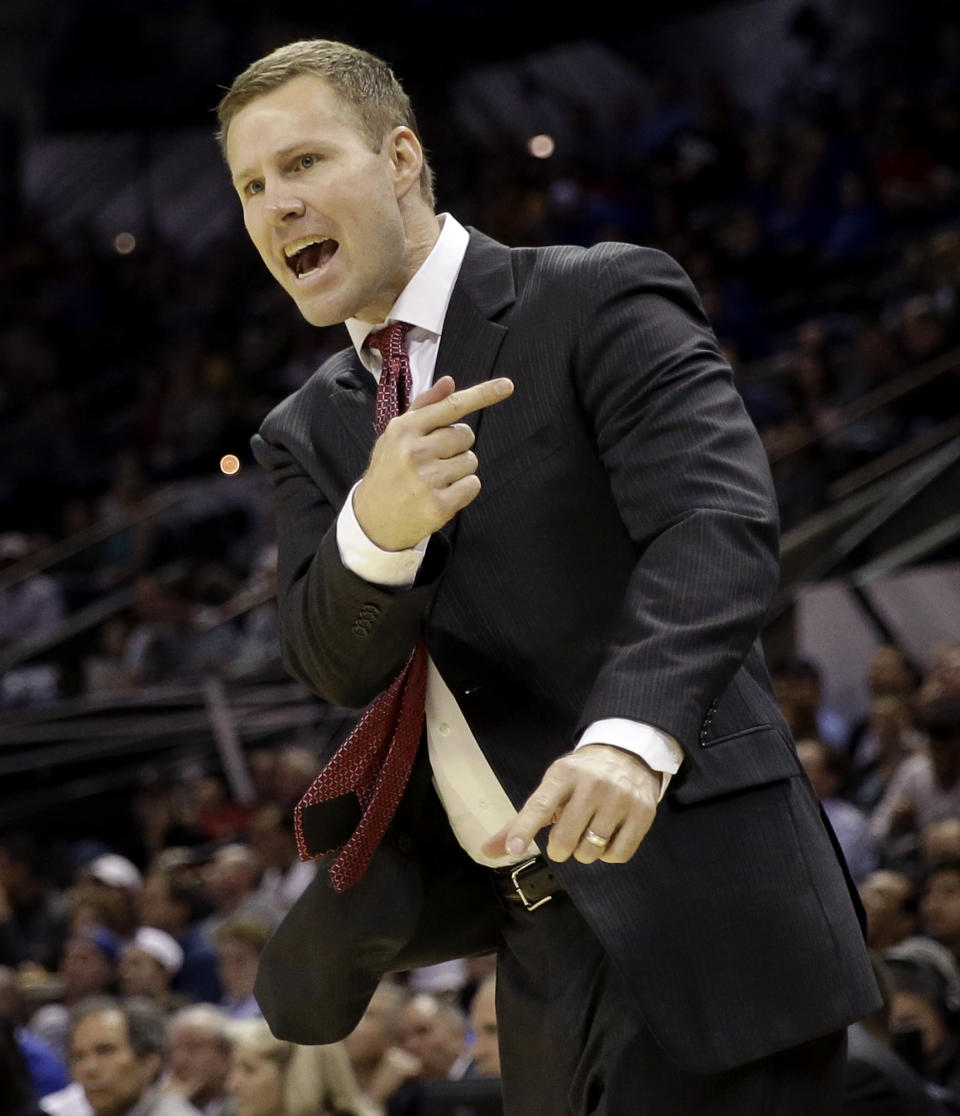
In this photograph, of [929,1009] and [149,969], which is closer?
[929,1009]

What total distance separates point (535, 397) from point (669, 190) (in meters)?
8.95

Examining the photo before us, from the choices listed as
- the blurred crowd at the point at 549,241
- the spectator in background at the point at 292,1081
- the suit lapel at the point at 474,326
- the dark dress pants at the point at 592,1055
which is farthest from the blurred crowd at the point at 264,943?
the suit lapel at the point at 474,326

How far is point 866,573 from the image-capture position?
6391 millimetres

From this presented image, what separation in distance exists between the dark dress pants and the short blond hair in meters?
0.87

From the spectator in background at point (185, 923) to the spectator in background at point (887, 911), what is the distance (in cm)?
247

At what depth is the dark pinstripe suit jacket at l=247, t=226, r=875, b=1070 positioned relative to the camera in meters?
1.57

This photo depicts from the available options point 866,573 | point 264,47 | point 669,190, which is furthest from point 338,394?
point 264,47

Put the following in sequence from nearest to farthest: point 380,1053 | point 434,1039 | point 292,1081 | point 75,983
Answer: point 292,1081, point 434,1039, point 380,1053, point 75,983

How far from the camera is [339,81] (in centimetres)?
184

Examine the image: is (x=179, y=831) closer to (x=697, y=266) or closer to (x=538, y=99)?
(x=697, y=266)

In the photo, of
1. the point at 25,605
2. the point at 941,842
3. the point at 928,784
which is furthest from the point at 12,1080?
the point at 25,605

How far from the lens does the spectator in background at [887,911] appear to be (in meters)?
4.46

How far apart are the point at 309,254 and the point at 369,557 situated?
1.35 feet

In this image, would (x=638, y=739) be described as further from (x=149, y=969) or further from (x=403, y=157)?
(x=149, y=969)
